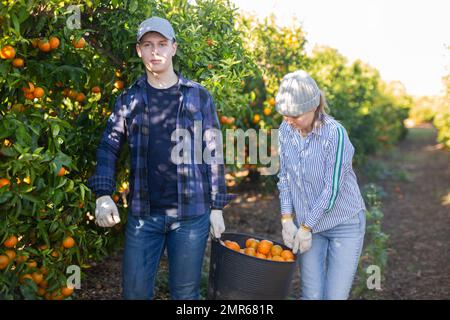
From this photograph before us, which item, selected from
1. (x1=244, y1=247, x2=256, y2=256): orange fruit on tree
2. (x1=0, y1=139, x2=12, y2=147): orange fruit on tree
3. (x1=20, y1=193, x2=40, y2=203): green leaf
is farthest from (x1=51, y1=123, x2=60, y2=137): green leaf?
(x1=244, y1=247, x2=256, y2=256): orange fruit on tree

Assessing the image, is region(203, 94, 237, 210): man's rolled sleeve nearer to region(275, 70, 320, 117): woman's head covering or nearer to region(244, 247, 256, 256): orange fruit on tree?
region(244, 247, 256, 256): orange fruit on tree

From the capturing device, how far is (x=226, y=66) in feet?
13.0

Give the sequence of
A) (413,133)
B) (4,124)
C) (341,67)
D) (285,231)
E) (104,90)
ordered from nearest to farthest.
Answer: (4,124)
(285,231)
(104,90)
(341,67)
(413,133)

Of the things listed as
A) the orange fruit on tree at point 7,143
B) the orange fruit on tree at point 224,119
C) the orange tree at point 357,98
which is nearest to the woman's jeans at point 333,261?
the orange fruit on tree at point 7,143

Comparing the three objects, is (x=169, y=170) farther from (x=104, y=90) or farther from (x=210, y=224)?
(x=104, y=90)

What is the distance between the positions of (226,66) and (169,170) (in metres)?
1.16

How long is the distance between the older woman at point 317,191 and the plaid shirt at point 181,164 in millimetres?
369

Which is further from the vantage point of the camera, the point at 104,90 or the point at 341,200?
the point at 104,90

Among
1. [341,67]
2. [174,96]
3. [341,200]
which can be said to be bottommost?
[341,200]

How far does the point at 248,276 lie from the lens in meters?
2.96

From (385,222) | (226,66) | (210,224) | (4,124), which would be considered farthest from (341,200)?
(385,222)

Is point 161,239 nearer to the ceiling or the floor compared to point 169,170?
nearer to the floor

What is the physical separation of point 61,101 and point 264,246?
1629mm

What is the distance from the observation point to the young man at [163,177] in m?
3.05
